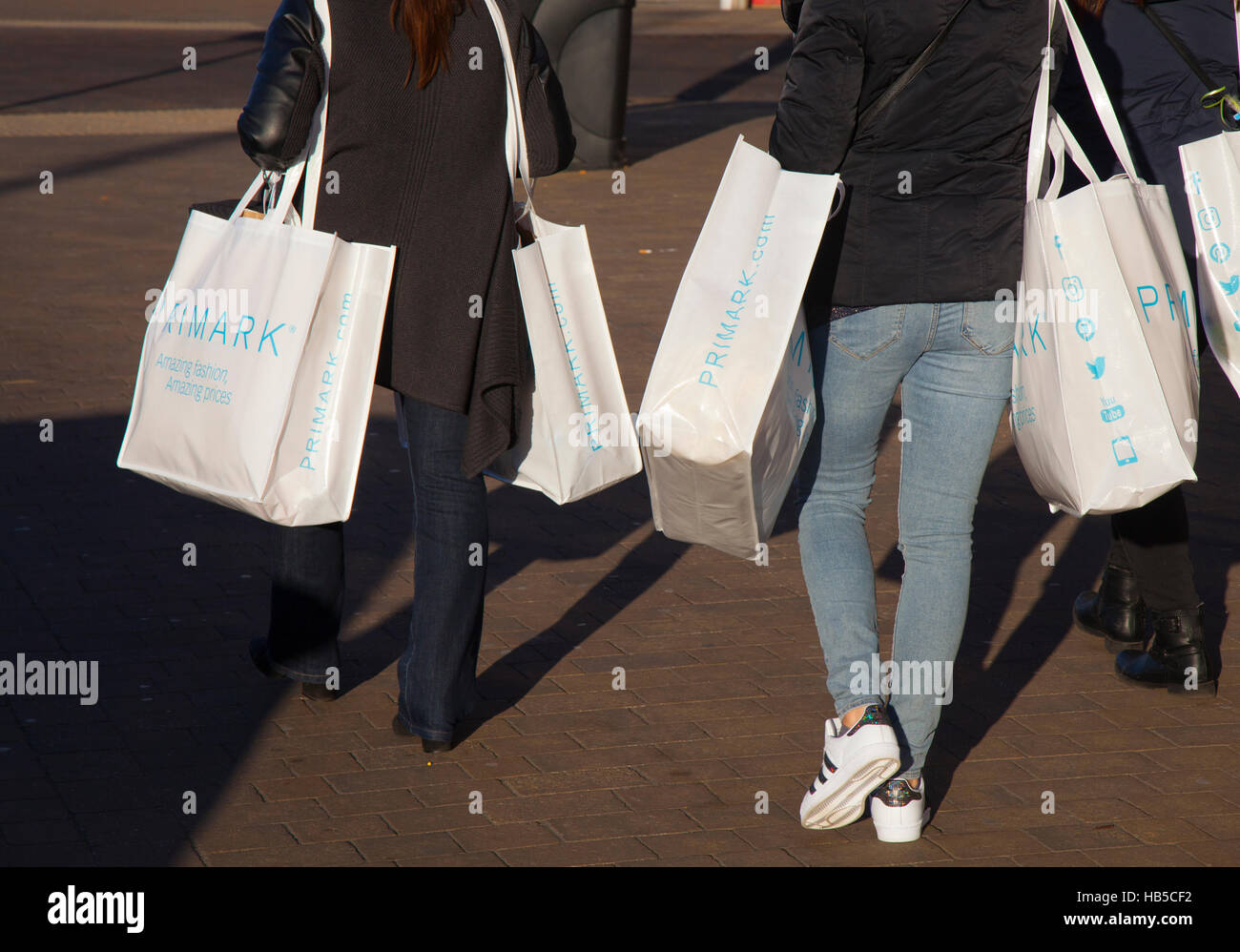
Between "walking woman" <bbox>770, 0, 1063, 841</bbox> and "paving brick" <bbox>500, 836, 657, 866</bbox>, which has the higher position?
"walking woman" <bbox>770, 0, 1063, 841</bbox>

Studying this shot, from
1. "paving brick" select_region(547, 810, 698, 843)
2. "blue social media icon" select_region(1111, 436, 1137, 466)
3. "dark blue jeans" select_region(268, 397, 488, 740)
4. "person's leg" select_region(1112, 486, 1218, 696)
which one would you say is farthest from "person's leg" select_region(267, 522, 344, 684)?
"person's leg" select_region(1112, 486, 1218, 696)

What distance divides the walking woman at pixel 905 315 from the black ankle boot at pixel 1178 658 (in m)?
1.11

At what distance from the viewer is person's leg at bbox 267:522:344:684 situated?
4082 millimetres

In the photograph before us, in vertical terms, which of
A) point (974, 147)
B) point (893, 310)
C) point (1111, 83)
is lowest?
point (893, 310)

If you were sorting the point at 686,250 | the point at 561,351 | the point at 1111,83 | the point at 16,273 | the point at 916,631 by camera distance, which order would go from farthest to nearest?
1. the point at 686,250
2. the point at 16,273
3. the point at 1111,83
4. the point at 561,351
5. the point at 916,631

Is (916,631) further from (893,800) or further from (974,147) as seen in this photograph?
(974,147)

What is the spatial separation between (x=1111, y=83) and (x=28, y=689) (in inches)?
125

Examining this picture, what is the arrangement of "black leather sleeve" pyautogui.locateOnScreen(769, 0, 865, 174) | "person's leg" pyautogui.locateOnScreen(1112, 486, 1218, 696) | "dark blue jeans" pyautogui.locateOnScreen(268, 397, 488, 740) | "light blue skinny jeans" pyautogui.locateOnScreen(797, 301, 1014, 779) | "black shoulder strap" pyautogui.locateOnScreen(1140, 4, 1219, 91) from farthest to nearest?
"person's leg" pyautogui.locateOnScreen(1112, 486, 1218, 696)
"black shoulder strap" pyautogui.locateOnScreen(1140, 4, 1219, 91)
"dark blue jeans" pyautogui.locateOnScreen(268, 397, 488, 740)
"light blue skinny jeans" pyautogui.locateOnScreen(797, 301, 1014, 779)
"black leather sleeve" pyautogui.locateOnScreen(769, 0, 865, 174)

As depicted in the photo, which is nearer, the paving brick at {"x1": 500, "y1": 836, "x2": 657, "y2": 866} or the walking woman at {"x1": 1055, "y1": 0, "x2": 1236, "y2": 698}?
the paving brick at {"x1": 500, "y1": 836, "x2": 657, "y2": 866}

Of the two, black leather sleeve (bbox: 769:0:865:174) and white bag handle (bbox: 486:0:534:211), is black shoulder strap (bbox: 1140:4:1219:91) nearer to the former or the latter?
black leather sleeve (bbox: 769:0:865:174)

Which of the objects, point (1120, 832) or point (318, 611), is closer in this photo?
point (1120, 832)

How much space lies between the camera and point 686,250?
1049 cm

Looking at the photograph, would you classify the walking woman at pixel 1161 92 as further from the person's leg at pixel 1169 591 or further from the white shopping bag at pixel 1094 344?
the white shopping bag at pixel 1094 344

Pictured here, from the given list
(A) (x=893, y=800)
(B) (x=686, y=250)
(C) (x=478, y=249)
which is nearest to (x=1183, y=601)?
(A) (x=893, y=800)
